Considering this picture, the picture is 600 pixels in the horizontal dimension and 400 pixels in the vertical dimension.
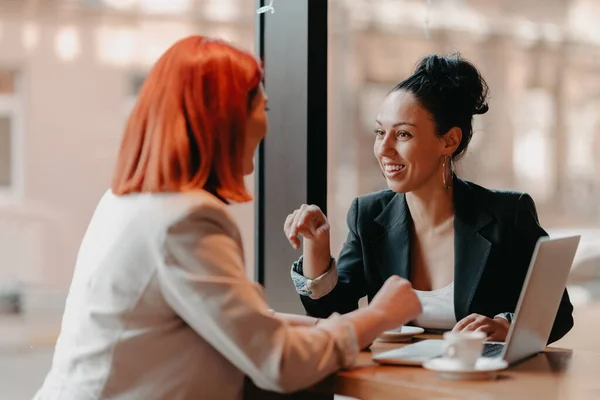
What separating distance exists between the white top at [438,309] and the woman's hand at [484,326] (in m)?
0.24

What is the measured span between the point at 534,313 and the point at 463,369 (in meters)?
0.25

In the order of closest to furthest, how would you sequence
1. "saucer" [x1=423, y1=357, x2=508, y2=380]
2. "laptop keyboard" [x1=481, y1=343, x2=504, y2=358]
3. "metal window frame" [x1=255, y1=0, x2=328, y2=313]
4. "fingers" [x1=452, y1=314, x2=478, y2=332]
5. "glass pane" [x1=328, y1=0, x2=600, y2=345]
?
"saucer" [x1=423, y1=357, x2=508, y2=380] → "laptop keyboard" [x1=481, y1=343, x2=504, y2=358] → "fingers" [x1=452, y1=314, x2=478, y2=332] → "metal window frame" [x1=255, y1=0, x2=328, y2=313] → "glass pane" [x1=328, y1=0, x2=600, y2=345]

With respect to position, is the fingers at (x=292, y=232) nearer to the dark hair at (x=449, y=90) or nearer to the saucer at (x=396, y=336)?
the saucer at (x=396, y=336)

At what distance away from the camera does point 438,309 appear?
209cm

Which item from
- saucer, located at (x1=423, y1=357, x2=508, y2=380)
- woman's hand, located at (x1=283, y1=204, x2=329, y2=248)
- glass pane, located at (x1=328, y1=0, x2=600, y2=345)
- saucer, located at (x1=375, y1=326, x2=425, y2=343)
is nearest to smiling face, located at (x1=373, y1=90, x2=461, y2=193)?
woman's hand, located at (x1=283, y1=204, x2=329, y2=248)

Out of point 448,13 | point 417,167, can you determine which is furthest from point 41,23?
point 448,13

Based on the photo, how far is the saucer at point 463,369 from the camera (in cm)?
142

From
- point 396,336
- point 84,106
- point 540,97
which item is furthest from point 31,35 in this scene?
point 540,97

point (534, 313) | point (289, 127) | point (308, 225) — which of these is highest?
point (289, 127)

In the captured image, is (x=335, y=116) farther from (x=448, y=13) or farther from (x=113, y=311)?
(x=113, y=311)

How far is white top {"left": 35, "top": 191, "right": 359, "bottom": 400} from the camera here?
51.5 inches

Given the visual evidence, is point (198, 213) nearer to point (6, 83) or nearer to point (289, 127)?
point (289, 127)

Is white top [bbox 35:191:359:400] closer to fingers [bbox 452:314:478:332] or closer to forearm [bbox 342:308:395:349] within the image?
forearm [bbox 342:308:395:349]

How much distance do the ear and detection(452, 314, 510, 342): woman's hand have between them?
0.55m
